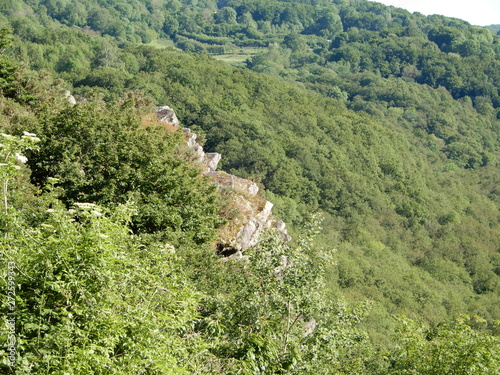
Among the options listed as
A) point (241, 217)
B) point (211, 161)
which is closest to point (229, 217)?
point (241, 217)

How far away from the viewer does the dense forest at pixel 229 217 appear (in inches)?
316

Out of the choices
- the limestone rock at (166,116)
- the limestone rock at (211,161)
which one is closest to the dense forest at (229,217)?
the limestone rock at (166,116)

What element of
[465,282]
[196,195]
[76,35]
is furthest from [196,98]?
[196,195]

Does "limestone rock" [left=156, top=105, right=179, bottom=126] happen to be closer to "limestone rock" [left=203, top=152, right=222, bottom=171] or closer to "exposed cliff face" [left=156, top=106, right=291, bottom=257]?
"limestone rock" [left=203, top=152, right=222, bottom=171]

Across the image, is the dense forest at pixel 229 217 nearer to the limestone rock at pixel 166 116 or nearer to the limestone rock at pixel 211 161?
the limestone rock at pixel 166 116

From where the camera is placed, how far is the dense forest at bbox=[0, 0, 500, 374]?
8.04m

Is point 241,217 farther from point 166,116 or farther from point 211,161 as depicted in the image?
point 166,116

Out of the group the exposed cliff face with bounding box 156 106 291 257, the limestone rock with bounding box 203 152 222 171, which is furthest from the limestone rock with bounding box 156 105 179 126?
the exposed cliff face with bounding box 156 106 291 257

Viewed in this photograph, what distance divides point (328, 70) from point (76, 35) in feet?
364

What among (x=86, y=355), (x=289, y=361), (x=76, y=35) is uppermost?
(x=86, y=355)

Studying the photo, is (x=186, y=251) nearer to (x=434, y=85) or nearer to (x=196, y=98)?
(x=196, y=98)

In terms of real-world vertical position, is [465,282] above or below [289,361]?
below

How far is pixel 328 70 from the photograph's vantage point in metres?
196

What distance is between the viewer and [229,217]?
23562mm
